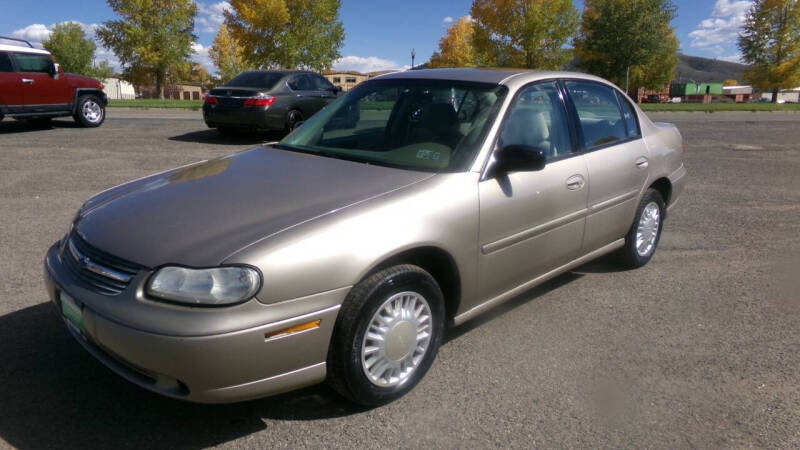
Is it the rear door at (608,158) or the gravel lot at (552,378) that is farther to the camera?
the rear door at (608,158)

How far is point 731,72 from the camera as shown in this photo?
16938 centimetres

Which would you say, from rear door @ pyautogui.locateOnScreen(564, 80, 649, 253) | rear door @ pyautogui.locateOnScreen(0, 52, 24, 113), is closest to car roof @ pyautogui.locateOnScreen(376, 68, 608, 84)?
rear door @ pyautogui.locateOnScreen(564, 80, 649, 253)

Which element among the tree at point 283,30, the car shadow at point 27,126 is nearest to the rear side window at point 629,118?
the car shadow at point 27,126

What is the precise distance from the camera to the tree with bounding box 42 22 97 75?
204 feet

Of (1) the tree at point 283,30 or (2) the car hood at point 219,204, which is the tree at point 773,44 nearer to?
(1) the tree at point 283,30

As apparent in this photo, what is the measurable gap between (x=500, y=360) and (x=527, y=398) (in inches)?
16.2

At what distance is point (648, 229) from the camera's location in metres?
4.88

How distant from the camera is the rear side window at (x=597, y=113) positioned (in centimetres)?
412

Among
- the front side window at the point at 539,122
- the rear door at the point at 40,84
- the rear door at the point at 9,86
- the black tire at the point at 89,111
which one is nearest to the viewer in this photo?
the front side window at the point at 539,122

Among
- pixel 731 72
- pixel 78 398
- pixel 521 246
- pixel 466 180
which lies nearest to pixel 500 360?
pixel 521 246

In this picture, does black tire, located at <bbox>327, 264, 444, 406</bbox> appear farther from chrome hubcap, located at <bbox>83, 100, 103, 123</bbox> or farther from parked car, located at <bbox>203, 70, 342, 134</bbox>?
chrome hubcap, located at <bbox>83, 100, 103, 123</bbox>

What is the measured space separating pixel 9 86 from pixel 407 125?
1226 centimetres

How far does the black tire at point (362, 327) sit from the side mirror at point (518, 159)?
0.78 m

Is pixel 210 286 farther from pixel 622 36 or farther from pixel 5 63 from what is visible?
pixel 622 36
